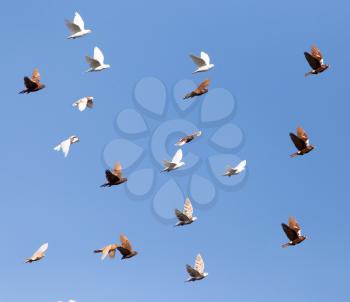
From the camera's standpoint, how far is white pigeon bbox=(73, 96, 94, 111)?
132 m

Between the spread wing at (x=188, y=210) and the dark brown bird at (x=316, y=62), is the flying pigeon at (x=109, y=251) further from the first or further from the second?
the dark brown bird at (x=316, y=62)

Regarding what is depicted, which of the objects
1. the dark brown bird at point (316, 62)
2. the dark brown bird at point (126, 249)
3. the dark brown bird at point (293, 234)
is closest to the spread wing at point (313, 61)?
the dark brown bird at point (316, 62)

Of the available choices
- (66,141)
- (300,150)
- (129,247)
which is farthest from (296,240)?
(66,141)

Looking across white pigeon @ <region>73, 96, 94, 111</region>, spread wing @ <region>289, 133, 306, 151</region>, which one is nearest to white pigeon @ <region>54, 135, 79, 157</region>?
white pigeon @ <region>73, 96, 94, 111</region>

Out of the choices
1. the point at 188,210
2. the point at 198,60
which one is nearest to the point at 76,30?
the point at 198,60

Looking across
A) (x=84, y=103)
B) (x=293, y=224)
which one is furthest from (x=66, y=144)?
(x=293, y=224)

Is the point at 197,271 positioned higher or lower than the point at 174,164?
lower

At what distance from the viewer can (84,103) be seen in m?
133

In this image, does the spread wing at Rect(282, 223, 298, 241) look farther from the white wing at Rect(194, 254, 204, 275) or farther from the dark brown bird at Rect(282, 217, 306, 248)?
the white wing at Rect(194, 254, 204, 275)

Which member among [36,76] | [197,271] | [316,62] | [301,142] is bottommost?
[197,271]

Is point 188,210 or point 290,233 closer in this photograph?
point 290,233

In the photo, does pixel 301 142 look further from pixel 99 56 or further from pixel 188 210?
pixel 99 56

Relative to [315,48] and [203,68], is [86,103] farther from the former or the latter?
[315,48]

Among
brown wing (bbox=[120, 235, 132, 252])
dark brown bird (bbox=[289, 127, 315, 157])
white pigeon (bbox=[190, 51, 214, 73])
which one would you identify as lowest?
brown wing (bbox=[120, 235, 132, 252])
